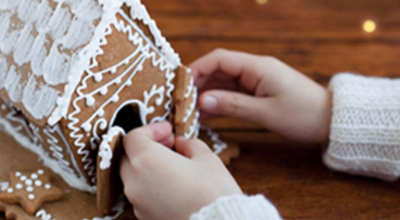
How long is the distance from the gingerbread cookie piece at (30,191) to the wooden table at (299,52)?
0.38m

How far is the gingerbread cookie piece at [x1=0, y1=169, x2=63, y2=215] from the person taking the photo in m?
0.87

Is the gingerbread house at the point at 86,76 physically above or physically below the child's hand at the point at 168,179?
above

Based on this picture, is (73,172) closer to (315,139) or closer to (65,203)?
(65,203)

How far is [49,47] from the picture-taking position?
773 millimetres

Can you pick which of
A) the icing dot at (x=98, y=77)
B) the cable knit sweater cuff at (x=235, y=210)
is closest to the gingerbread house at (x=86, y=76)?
the icing dot at (x=98, y=77)

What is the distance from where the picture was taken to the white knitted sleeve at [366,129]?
97 centimetres

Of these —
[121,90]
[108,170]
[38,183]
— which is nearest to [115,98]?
[121,90]

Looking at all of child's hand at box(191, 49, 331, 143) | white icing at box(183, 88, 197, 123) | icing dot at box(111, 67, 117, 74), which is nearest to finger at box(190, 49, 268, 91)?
child's hand at box(191, 49, 331, 143)

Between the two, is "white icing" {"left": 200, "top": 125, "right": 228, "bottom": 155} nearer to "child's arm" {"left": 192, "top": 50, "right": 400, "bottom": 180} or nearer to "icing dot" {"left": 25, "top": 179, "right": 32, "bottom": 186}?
"child's arm" {"left": 192, "top": 50, "right": 400, "bottom": 180}

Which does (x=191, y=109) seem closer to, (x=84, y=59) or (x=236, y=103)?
(x=236, y=103)

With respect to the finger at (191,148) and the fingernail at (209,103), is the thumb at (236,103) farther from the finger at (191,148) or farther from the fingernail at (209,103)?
the finger at (191,148)

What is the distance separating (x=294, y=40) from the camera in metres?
1.42

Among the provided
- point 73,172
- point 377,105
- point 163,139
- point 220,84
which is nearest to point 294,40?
point 220,84

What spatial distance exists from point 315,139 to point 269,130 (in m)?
0.13
